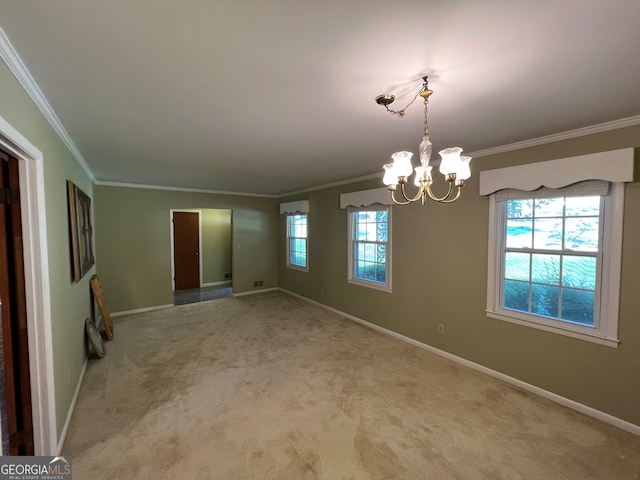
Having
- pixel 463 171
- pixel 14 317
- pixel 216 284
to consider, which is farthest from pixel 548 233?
pixel 216 284

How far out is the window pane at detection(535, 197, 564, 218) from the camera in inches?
96.2

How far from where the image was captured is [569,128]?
2.21 meters

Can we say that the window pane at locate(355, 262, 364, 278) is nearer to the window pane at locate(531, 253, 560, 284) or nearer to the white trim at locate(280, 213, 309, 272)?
the white trim at locate(280, 213, 309, 272)

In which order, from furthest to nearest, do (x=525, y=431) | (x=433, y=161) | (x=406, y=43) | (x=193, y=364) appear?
(x=433, y=161) → (x=193, y=364) → (x=525, y=431) → (x=406, y=43)

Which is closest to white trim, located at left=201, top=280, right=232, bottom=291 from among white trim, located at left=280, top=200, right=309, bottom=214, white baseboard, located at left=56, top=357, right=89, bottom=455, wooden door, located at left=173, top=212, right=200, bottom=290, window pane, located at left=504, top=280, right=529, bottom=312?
wooden door, located at left=173, top=212, right=200, bottom=290

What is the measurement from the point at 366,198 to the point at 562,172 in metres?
2.26

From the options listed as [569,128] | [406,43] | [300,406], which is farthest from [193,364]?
[569,128]

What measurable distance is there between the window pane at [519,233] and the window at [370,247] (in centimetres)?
147

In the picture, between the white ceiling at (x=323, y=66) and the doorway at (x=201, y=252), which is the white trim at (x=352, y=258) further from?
the doorway at (x=201, y=252)

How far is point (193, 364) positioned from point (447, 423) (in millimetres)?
2626

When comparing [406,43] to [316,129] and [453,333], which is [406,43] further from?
[453,333]

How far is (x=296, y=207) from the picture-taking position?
561 centimetres

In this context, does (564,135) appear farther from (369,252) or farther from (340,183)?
(340,183)

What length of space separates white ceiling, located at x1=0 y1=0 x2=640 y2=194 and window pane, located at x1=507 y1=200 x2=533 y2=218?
620 millimetres
